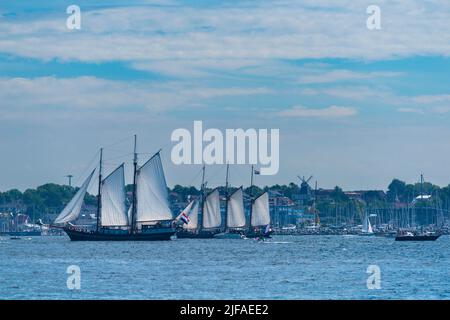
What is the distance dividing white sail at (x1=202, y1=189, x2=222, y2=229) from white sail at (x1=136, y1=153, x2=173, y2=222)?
114ft

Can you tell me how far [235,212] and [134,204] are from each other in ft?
120

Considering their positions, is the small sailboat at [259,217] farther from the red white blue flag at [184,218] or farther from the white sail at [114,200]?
the white sail at [114,200]

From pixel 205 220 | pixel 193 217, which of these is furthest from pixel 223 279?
pixel 193 217

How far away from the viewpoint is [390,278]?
2336 inches

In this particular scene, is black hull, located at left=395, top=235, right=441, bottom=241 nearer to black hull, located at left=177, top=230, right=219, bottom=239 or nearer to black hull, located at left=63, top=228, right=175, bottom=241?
black hull, located at left=177, top=230, right=219, bottom=239

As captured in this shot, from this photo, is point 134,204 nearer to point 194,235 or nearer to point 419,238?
point 194,235

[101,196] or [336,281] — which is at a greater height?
[101,196]

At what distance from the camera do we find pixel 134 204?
415 ft

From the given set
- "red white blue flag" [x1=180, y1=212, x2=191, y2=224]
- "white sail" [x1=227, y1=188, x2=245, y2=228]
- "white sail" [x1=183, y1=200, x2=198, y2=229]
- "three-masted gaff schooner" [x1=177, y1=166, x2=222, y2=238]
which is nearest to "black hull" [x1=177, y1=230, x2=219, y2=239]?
"three-masted gaff schooner" [x1=177, y1=166, x2=222, y2=238]

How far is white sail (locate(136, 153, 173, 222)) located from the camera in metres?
123
